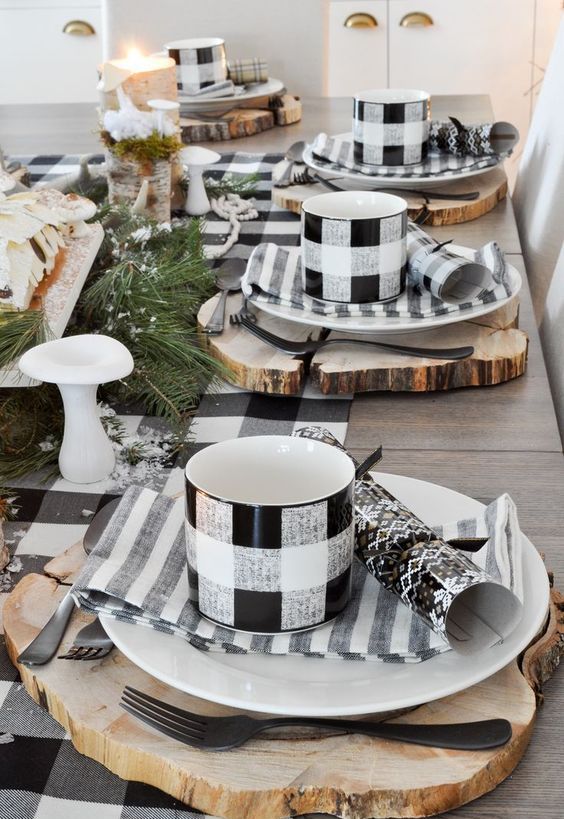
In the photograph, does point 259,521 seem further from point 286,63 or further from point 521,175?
point 286,63

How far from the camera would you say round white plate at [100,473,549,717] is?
0.51 metres

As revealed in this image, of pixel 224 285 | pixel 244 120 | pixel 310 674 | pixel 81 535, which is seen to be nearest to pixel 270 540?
pixel 310 674

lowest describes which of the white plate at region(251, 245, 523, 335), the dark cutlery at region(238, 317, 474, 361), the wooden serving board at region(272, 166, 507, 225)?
the wooden serving board at region(272, 166, 507, 225)

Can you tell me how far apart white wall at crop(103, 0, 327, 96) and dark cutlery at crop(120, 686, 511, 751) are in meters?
2.10

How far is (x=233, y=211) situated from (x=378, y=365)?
61cm

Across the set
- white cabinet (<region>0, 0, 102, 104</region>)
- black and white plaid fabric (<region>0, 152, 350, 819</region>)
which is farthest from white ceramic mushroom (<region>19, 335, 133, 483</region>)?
white cabinet (<region>0, 0, 102, 104</region>)

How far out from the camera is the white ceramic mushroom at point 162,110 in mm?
1363

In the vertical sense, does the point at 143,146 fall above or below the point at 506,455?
above

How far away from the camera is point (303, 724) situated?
0.51 meters

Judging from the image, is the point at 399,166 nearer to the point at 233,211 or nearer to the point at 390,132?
the point at 390,132

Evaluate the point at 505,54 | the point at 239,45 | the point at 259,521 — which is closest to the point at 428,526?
the point at 259,521

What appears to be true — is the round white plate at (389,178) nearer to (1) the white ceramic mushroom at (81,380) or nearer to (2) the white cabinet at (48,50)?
(1) the white ceramic mushroom at (81,380)

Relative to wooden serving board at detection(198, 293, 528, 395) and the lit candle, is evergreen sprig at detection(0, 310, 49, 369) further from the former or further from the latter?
the lit candle

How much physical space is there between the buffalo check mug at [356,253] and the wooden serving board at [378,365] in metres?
0.05
